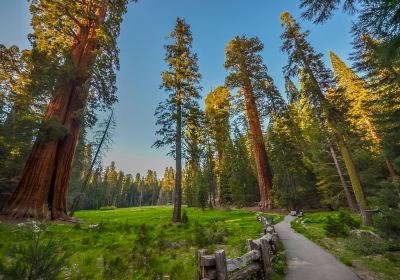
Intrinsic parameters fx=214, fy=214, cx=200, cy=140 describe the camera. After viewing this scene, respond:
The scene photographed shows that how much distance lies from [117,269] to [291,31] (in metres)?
18.8

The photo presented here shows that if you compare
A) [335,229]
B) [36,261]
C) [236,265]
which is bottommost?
[236,265]

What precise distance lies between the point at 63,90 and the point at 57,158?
16.5 feet

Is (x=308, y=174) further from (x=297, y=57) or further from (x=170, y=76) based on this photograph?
(x=170, y=76)

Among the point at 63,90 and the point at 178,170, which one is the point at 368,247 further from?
the point at 63,90

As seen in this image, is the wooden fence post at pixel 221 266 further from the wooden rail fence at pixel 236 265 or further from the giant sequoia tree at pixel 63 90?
the giant sequoia tree at pixel 63 90

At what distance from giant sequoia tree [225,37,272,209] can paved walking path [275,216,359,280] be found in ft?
58.3

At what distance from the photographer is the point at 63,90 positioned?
1570cm

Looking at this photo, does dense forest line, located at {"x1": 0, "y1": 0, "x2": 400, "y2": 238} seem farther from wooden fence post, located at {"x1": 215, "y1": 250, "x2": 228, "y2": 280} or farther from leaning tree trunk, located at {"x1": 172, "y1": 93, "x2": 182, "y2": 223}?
wooden fence post, located at {"x1": 215, "y1": 250, "x2": 228, "y2": 280}

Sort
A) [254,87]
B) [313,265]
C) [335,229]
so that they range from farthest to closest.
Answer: [254,87] < [335,229] < [313,265]

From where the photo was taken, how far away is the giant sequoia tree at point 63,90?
13164 millimetres

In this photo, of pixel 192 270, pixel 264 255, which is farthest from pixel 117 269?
pixel 264 255

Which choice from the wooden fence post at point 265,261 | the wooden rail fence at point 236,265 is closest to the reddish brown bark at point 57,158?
the wooden rail fence at point 236,265

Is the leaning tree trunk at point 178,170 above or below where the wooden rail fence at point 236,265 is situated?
above

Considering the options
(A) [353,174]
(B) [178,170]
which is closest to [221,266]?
(B) [178,170]
